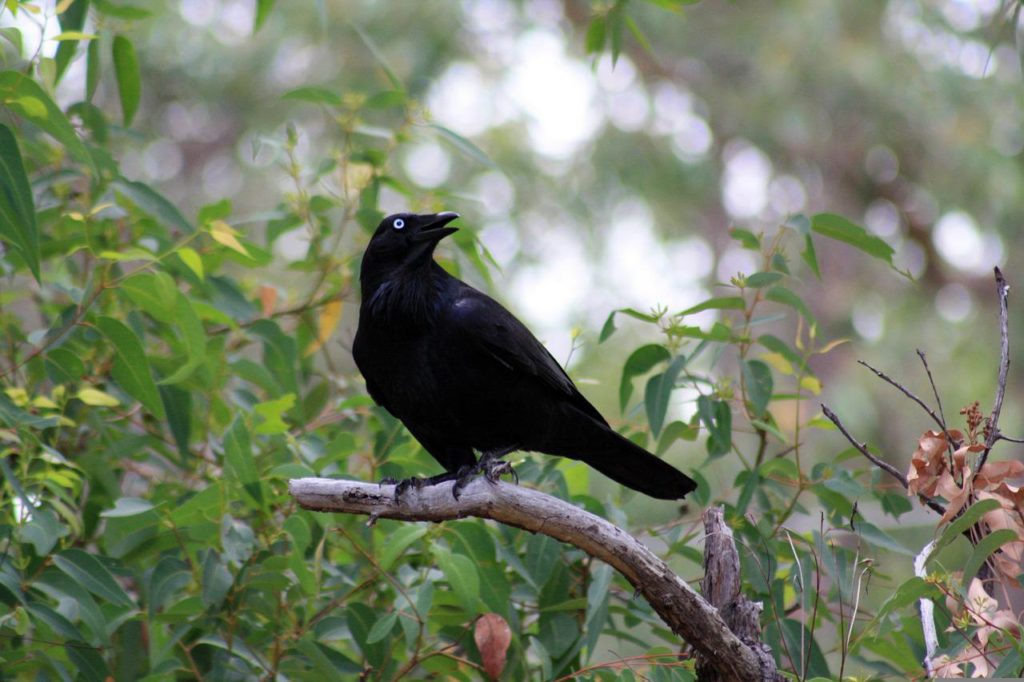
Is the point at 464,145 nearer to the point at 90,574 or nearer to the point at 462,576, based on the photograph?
the point at 462,576

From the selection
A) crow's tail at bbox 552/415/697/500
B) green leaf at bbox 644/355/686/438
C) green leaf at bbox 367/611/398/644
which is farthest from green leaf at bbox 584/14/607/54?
green leaf at bbox 367/611/398/644

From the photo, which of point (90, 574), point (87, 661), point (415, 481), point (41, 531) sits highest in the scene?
point (415, 481)

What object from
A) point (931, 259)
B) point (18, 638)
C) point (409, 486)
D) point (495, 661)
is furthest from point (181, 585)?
point (931, 259)

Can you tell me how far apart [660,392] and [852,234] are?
2.49ft

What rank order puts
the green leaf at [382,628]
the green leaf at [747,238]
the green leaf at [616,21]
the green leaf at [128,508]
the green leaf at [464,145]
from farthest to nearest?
the green leaf at [464,145]
the green leaf at [616,21]
the green leaf at [747,238]
the green leaf at [128,508]
the green leaf at [382,628]

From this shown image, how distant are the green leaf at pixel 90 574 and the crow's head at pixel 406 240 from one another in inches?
56.3

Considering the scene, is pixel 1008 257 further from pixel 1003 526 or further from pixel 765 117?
pixel 1003 526

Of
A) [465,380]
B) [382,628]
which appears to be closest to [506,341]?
[465,380]

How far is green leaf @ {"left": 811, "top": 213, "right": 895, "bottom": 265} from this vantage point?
3203 millimetres

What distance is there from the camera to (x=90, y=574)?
2.97 metres

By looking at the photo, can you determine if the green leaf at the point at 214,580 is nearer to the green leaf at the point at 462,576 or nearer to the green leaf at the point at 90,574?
the green leaf at the point at 90,574

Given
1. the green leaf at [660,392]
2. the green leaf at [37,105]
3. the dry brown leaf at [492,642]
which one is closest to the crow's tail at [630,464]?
the green leaf at [660,392]

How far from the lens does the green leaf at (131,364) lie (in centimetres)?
317

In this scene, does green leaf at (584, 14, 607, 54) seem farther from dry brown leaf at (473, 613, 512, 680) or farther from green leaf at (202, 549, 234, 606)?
green leaf at (202, 549, 234, 606)
